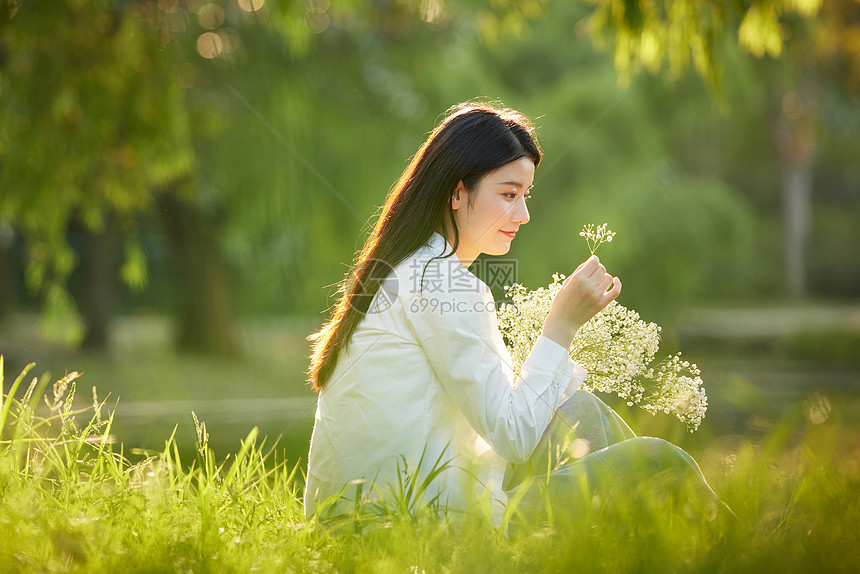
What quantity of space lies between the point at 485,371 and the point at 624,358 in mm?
507

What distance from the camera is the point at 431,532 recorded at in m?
1.74

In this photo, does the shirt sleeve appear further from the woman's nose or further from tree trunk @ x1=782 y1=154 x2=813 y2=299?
tree trunk @ x1=782 y1=154 x2=813 y2=299

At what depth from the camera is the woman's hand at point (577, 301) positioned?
190cm

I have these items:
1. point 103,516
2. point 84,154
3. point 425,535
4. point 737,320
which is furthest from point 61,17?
point 737,320

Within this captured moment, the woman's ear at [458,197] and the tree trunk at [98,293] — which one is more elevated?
the woman's ear at [458,197]

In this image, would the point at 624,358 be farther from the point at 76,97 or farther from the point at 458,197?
the point at 76,97

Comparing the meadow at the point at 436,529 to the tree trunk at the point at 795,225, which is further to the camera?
the tree trunk at the point at 795,225

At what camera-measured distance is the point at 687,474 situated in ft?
5.81

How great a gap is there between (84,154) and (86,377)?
4851mm

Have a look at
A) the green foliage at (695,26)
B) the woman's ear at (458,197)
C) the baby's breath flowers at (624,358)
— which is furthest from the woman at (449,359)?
the green foliage at (695,26)

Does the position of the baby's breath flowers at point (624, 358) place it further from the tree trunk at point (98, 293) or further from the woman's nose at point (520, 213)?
the tree trunk at point (98, 293)

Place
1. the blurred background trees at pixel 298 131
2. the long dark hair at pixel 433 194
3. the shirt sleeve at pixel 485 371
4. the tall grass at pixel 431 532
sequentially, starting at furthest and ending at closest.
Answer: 1. the blurred background trees at pixel 298 131
2. the long dark hair at pixel 433 194
3. the shirt sleeve at pixel 485 371
4. the tall grass at pixel 431 532

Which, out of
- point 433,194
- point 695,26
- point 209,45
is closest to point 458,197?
point 433,194

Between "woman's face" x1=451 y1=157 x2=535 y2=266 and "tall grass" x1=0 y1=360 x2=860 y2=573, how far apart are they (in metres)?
0.62
